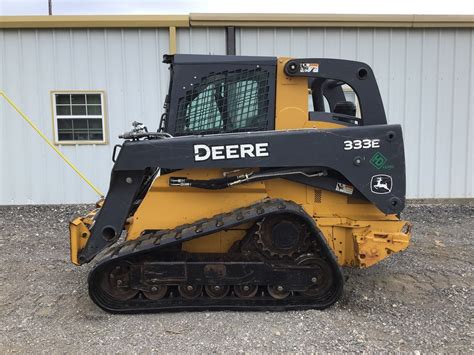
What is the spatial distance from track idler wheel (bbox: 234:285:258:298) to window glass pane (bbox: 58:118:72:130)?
607cm

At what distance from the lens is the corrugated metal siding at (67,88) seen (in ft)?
28.3

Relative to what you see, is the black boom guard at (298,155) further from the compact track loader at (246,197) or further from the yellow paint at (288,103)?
the yellow paint at (288,103)

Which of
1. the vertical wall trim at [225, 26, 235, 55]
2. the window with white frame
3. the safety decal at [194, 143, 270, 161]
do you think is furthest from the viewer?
the window with white frame

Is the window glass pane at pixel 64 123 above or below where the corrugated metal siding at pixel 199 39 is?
below

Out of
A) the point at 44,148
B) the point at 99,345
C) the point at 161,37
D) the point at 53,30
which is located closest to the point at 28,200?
the point at 44,148

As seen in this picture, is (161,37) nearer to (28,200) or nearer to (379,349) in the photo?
(28,200)

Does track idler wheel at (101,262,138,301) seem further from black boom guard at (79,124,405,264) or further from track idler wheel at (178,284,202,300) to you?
black boom guard at (79,124,405,264)

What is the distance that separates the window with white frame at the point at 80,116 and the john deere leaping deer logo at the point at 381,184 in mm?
6087

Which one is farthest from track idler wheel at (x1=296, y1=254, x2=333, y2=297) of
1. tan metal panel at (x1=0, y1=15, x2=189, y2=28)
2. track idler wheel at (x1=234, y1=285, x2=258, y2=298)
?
tan metal panel at (x1=0, y1=15, x2=189, y2=28)

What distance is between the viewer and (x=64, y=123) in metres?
8.80

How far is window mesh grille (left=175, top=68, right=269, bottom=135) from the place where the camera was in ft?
13.8

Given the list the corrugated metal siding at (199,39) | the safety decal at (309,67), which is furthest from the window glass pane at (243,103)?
the corrugated metal siding at (199,39)

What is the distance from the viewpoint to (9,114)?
8.84 meters

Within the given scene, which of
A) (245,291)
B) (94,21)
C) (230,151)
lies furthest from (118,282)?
(94,21)
